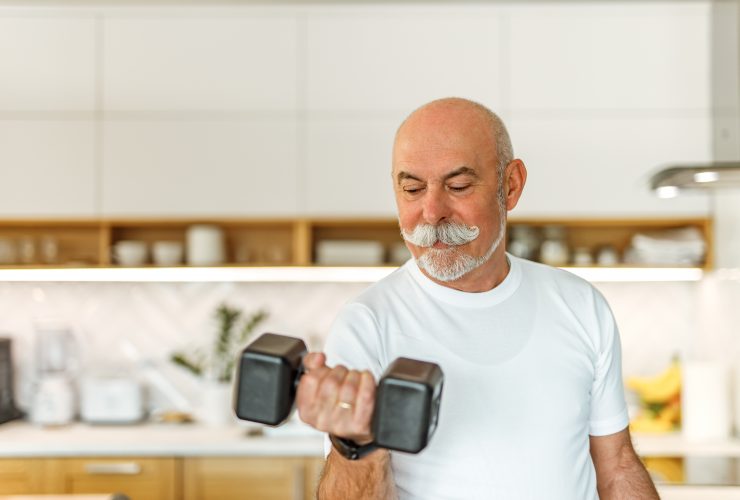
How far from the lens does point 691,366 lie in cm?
300

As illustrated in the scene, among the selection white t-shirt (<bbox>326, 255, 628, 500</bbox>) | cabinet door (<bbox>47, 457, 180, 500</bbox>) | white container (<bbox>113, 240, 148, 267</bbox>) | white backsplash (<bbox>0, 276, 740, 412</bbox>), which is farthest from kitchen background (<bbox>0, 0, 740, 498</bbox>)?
white t-shirt (<bbox>326, 255, 628, 500</bbox>)

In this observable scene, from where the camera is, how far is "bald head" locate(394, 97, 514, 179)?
1263 mm

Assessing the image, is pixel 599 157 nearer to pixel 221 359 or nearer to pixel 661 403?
pixel 661 403

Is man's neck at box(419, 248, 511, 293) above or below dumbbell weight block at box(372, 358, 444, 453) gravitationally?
above

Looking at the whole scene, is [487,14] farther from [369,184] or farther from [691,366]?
[691,366]

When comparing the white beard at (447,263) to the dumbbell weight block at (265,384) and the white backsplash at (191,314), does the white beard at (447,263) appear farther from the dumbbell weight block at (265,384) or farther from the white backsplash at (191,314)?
the white backsplash at (191,314)

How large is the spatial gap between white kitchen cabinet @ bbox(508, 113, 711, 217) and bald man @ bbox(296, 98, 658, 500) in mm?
1830

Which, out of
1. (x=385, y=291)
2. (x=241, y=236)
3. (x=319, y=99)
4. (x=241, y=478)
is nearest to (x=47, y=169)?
(x=241, y=236)

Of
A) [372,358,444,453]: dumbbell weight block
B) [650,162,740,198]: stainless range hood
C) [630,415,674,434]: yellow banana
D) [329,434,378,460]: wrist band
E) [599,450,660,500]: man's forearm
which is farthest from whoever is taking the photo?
[630,415,674,434]: yellow banana

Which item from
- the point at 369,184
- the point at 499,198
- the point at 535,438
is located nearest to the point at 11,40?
the point at 369,184

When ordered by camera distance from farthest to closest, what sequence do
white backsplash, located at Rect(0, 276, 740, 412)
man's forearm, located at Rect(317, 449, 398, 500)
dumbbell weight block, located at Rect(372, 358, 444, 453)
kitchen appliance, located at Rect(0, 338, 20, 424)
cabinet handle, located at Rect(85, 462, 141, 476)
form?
white backsplash, located at Rect(0, 276, 740, 412)
kitchen appliance, located at Rect(0, 338, 20, 424)
cabinet handle, located at Rect(85, 462, 141, 476)
man's forearm, located at Rect(317, 449, 398, 500)
dumbbell weight block, located at Rect(372, 358, 444, 453)

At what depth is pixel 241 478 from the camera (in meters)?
2.86

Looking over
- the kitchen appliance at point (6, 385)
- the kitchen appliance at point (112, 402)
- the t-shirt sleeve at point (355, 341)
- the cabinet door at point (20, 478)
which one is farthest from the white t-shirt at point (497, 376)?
the kitchen appliance at point (6, 385)

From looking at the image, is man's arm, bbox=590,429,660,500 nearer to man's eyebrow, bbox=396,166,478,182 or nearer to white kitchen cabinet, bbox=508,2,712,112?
man's eyebrow, bbox=396,166,478,182
